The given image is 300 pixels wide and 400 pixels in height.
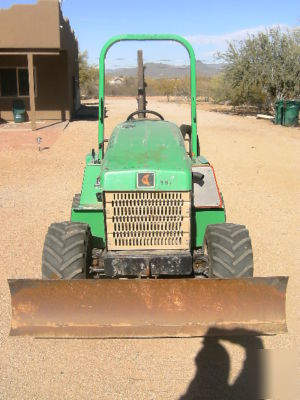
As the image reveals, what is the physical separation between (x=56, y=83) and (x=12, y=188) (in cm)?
1189

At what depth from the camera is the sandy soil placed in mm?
3455

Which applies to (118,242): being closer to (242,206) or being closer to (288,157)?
(242,206)

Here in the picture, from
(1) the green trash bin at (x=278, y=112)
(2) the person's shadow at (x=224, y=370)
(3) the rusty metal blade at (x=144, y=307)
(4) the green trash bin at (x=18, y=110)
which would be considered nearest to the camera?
(2) the person's shadow at (x=224, y=370)

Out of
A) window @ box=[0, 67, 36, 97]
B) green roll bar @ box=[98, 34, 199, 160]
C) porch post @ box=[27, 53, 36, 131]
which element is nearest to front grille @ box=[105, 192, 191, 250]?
green roll bar @ box=[98, 34, 199, 160]

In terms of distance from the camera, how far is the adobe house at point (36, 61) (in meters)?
16.9

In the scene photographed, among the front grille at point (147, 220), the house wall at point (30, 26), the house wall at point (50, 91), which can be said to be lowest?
the front grille at point (147, 220)

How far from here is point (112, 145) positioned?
4.33 metres

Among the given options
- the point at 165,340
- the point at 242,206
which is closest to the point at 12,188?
the point at 242,206

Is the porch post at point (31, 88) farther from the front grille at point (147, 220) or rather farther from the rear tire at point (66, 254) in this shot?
the front grille at point (147, 220)

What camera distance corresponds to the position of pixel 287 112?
66.1 feet

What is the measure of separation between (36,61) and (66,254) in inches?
691

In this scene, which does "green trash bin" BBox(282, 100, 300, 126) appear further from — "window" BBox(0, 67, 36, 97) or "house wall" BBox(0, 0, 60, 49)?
"window" BBox(0, 67, 36, 97)

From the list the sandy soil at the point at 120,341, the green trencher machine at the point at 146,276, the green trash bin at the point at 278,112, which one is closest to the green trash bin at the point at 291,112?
the green trash bin at the point at 278,112

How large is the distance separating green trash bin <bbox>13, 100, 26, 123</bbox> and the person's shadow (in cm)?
1735
